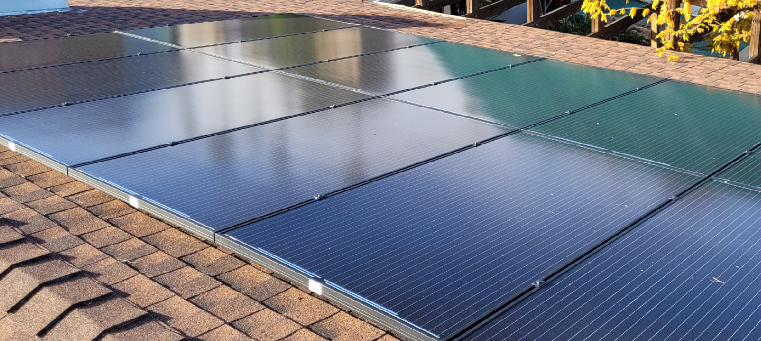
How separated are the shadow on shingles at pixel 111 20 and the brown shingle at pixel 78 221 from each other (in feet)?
17.0

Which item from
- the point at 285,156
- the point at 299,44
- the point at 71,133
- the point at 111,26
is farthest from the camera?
the point at 111,26

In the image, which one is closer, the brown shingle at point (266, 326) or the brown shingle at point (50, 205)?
the brown shingle at point (266, 326)

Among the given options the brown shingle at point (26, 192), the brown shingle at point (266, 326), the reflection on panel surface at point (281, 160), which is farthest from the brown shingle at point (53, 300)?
the brown shingle at point (26, 192)

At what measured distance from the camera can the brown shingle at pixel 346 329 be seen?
3088mm

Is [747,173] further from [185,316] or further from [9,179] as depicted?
[9,179]

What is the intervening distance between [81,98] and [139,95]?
1.40 ft

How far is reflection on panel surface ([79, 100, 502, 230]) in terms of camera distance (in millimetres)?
4223

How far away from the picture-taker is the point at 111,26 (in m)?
9.65

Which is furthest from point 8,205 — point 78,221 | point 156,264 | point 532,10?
point 532,10

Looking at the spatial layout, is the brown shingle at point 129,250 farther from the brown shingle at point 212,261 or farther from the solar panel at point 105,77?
the solar panel at point 105,77

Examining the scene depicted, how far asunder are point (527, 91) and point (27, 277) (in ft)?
14.5

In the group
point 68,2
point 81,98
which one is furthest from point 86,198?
point 68,2

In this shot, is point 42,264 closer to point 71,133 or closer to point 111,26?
point 71,133

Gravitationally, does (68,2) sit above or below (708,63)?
above
